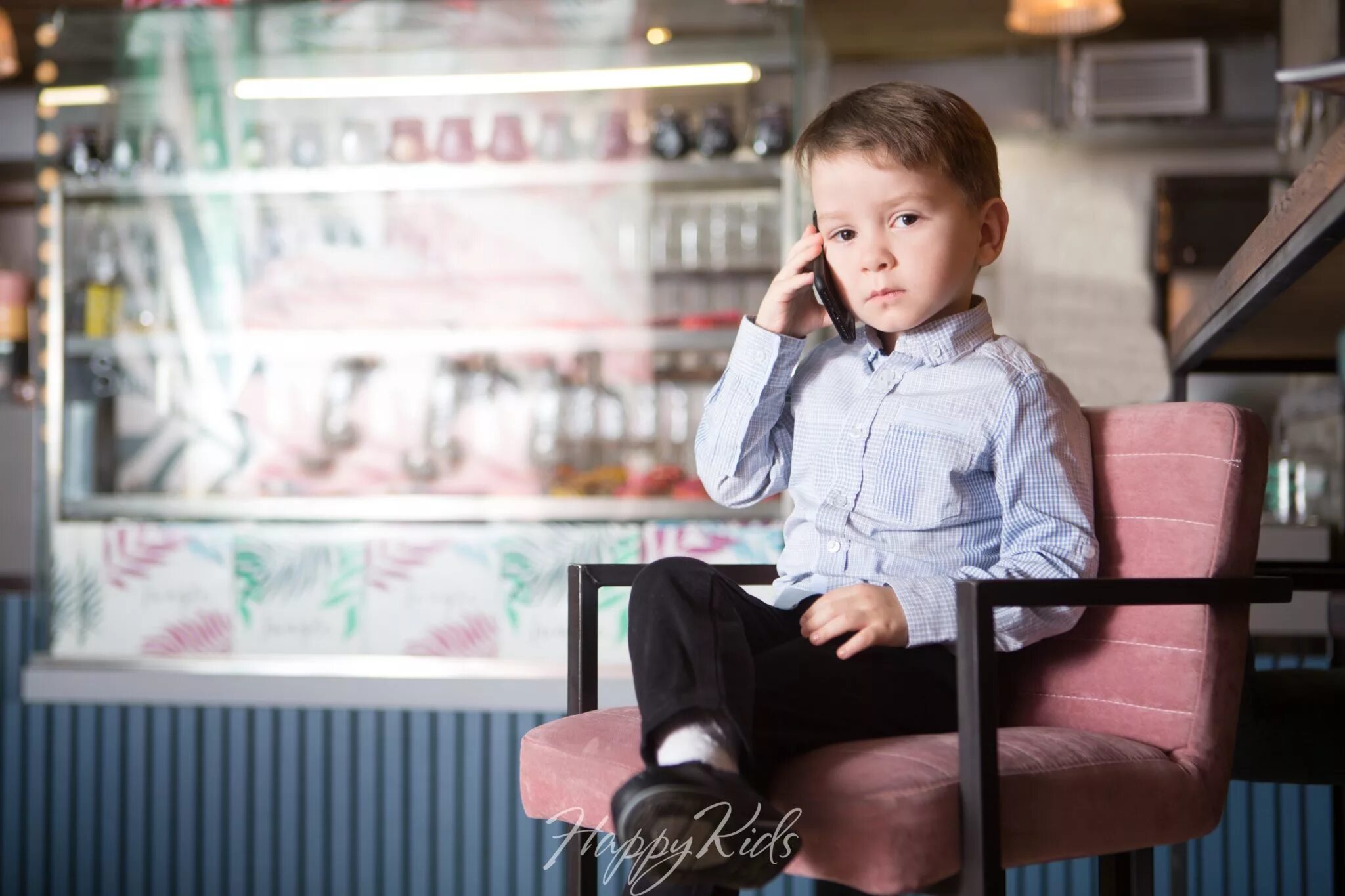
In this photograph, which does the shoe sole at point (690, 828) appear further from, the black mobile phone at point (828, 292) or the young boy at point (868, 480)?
the black mobile phone at point (828, 292)

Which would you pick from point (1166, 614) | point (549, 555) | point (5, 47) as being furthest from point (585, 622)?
point (5, 47)

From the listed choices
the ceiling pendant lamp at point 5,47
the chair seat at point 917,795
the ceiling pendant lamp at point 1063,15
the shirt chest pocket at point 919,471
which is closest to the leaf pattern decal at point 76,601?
the ceiling pendant lamp at point 5,47

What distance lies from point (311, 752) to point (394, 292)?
0.99 metres

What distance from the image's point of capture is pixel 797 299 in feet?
4.45

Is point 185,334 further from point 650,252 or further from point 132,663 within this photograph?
point 650,252

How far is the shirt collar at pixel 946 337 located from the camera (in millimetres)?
1321

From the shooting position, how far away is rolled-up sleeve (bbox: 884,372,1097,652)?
3.74 feet

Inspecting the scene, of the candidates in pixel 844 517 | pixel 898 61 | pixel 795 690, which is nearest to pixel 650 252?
pixel 844 517

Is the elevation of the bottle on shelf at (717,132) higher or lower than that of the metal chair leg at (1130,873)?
higher

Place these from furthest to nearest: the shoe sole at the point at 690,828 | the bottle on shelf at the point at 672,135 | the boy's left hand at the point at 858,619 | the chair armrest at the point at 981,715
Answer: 1. the bottle on shelf at the point at 672,135
2. the boy's left hand at the point at 858,619
3. the chair armrest at the point at 981,715
4. the shoe sole at the point at 690,828

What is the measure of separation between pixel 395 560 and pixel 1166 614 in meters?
1.64

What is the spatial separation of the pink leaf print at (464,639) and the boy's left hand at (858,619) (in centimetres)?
140

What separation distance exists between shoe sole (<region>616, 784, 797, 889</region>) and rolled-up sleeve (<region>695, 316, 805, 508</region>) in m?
0.56

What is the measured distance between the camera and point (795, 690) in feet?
3.63
